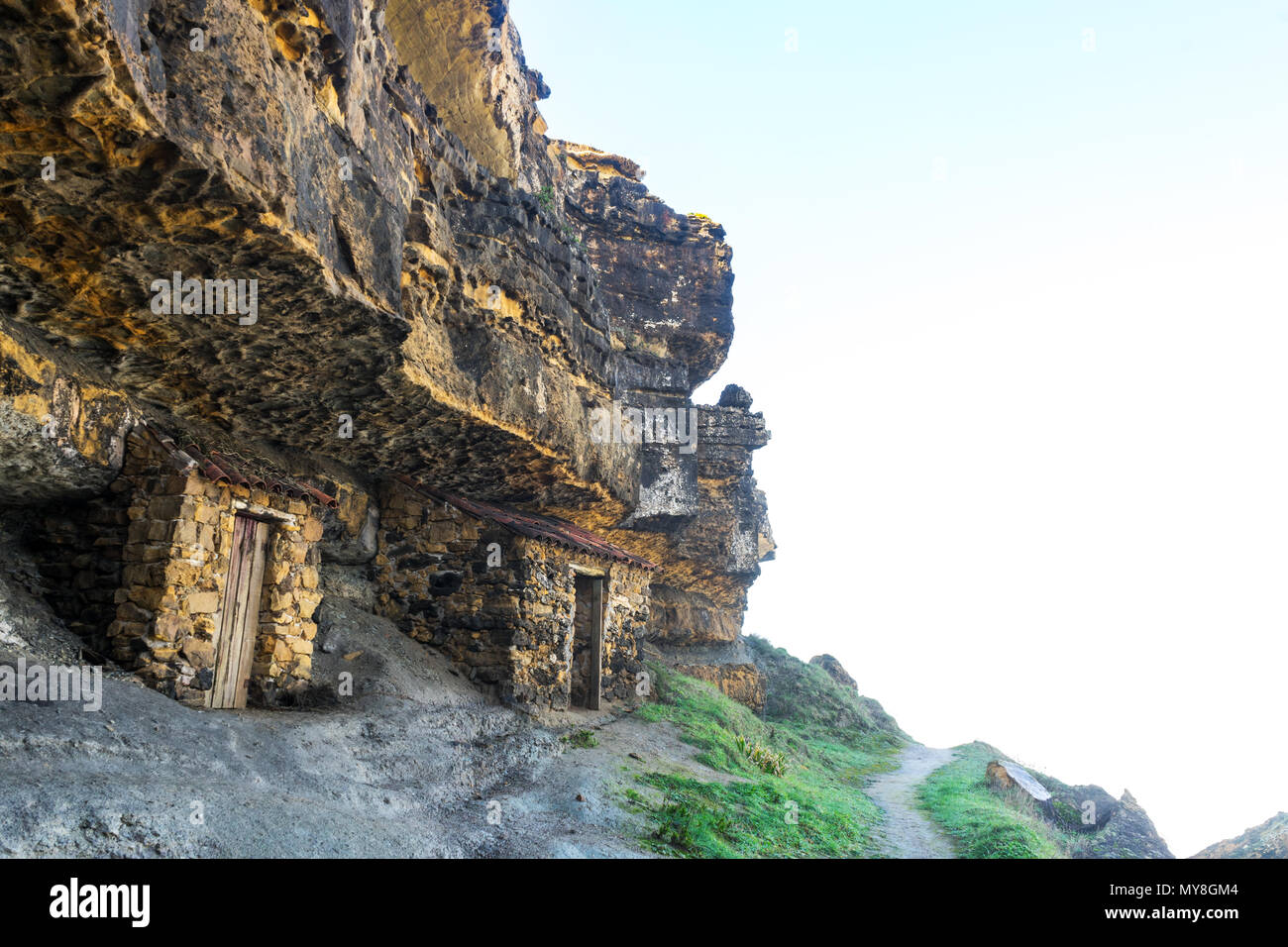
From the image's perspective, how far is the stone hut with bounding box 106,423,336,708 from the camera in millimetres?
7312

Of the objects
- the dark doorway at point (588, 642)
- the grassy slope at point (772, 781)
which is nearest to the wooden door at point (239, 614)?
the grassy slope at point (772, 781)

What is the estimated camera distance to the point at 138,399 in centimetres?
841

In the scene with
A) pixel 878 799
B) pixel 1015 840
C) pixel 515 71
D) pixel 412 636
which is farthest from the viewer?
pixel 515 71

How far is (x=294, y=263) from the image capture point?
6711mm

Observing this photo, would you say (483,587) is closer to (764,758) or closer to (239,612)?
(239,612)

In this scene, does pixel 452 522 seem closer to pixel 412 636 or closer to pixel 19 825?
pixel 412 636

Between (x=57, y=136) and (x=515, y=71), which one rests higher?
(x=515, y=71)

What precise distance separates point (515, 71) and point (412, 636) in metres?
12.5

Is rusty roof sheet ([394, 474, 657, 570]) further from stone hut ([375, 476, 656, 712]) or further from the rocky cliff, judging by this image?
the rocky cliff

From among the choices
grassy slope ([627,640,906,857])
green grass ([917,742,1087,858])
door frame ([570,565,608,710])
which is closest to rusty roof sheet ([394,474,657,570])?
door frame ([570,565,608,710])

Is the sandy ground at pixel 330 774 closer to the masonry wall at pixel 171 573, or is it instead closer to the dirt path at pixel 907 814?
the masonry wall at pixel 171 573

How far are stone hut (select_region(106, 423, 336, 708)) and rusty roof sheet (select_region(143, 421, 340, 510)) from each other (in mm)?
14

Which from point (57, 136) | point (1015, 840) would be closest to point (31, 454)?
point (57, 136)

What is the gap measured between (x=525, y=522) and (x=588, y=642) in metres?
3.22
